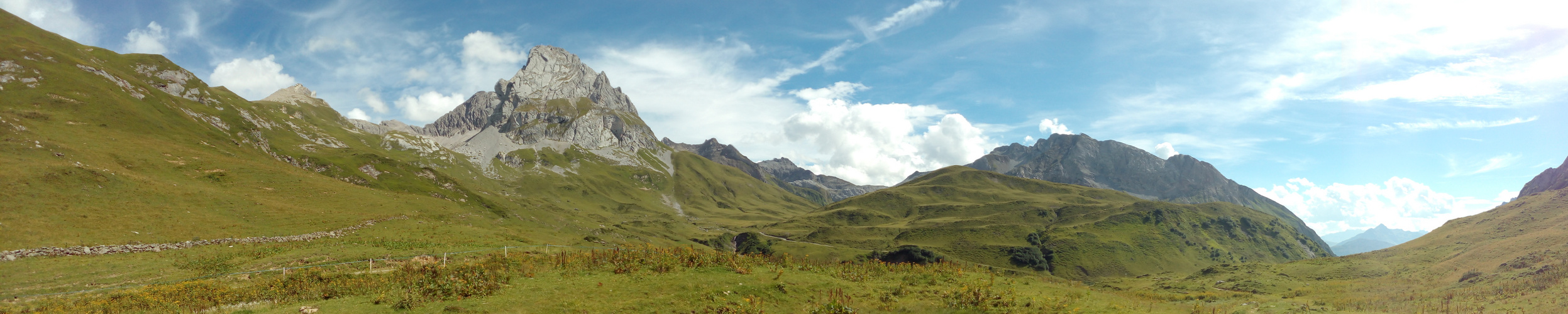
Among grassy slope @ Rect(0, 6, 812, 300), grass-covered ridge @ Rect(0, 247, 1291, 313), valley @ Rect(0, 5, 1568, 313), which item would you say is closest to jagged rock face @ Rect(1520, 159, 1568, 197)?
valley @ Rect(0, 5, 1568, 313)

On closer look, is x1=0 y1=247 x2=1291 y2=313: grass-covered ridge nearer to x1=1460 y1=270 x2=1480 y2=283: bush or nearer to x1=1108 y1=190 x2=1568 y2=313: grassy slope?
x1=1108 y1=190 x2=1568 y2=313: grassy slope

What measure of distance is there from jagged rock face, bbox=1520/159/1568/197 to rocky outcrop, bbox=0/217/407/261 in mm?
270093

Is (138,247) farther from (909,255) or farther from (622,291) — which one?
(909,255)

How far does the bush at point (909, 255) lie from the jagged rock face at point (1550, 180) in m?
159

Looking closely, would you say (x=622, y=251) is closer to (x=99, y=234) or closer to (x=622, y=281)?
(x=622, y=281)

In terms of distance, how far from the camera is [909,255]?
175m

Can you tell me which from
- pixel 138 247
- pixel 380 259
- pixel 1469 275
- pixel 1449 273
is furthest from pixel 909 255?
pixel 138 247

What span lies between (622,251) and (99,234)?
189ft

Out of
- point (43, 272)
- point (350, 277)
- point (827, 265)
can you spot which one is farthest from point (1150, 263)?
point (43, 272)

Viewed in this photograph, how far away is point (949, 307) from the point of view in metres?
25.2

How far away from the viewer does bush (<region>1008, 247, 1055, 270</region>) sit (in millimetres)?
160875

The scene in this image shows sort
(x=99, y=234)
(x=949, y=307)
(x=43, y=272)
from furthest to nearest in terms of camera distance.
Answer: (x=99, y=234) → (x=43, y=272) → (x=949, y=307)

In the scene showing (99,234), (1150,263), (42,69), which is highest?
(42,69)

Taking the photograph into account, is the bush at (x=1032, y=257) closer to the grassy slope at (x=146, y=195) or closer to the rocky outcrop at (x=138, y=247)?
the grassy slope at (x=146, y=195)
